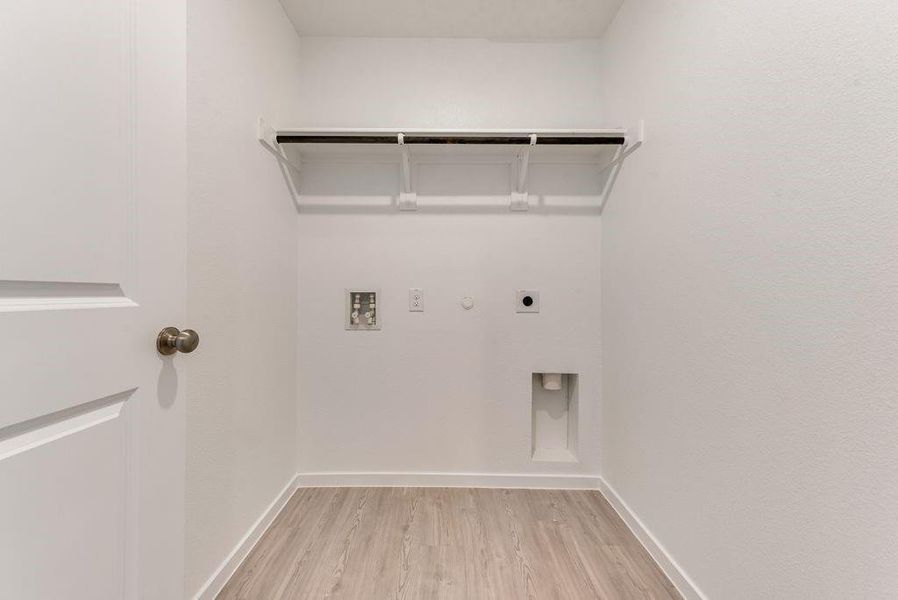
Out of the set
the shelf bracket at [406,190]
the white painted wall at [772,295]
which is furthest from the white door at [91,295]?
the white painted wall at [772,295]

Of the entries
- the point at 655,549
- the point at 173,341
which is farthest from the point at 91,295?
the point at 655,549

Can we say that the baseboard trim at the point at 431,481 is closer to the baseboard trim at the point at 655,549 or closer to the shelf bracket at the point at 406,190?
the baseboard trim at the point at 655,549

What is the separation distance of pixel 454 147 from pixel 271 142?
0.86 m

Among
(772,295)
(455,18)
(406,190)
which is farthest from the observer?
(406,190)

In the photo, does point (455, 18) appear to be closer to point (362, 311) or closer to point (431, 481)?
point (362, 311)

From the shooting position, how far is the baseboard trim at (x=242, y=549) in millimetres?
1349

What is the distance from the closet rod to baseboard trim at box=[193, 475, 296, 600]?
167cm

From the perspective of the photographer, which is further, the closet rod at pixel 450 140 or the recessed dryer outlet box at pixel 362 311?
the recessed dryer outlet box at pixel 362 311

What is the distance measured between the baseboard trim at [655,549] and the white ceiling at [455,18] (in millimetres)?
2356

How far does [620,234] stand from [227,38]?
5.88 ft

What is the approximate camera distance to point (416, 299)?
217 centimetres

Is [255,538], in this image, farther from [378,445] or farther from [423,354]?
[423,354]

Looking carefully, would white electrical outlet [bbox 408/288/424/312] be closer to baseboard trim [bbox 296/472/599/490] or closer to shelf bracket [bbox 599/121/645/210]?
baseboard trim [bbox 296/472/599/490]

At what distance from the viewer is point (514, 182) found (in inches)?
84.3
